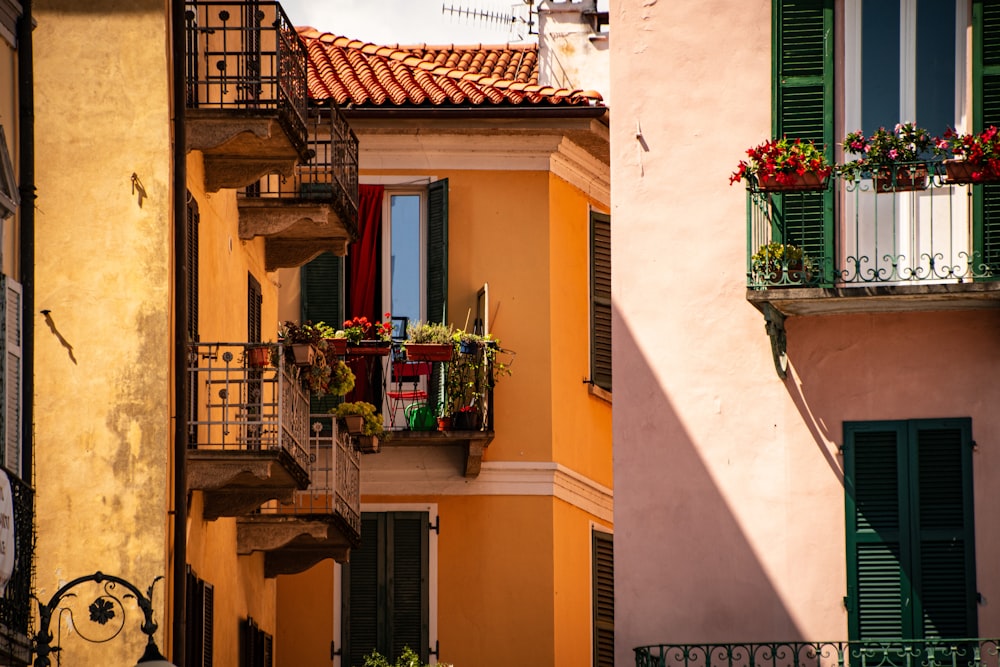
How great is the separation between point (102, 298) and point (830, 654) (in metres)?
6.24

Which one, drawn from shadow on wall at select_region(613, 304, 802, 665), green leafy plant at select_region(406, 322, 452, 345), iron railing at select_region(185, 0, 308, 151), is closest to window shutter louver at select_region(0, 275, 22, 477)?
iron railing at select_region(185, 0, 308, 151)

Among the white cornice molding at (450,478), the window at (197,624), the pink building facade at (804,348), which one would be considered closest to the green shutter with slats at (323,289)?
the white cornice molding at (450,478)

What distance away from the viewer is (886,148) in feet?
65.3

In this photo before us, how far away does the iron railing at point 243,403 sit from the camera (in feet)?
66.3

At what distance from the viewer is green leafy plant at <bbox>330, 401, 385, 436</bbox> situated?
23.9 m

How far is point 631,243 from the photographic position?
Result: 21000 millimetres

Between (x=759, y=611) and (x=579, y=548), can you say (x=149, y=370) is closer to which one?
(x=759, y=611)

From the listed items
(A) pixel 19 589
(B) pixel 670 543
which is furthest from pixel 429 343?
(A) pixel 19 589

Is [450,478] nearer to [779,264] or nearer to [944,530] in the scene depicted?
[779,264]

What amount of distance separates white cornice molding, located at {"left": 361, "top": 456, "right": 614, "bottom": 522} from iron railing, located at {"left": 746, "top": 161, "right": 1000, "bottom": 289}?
21.2 ft

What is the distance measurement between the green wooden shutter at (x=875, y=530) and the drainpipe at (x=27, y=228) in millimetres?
6377

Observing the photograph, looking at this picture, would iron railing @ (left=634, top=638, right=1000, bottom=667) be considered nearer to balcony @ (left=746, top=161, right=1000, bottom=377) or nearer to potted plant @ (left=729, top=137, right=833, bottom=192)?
balcony @ (left=746, top=161, right=1000, bottom=377)

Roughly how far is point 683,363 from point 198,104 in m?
4.48

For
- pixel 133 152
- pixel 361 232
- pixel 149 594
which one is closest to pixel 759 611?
pixel 149 594
